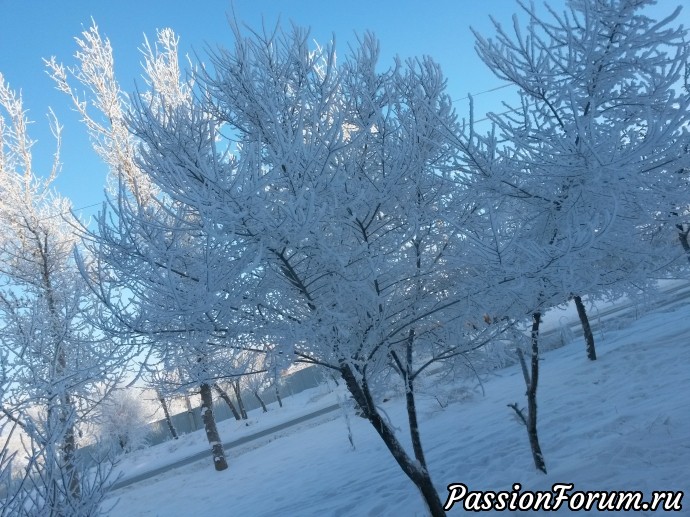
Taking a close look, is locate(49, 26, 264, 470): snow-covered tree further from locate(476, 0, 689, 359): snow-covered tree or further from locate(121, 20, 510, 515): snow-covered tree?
locate(476, 0, 689, 359): snow-covered tree

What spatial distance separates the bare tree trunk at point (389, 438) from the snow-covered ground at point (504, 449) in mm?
927

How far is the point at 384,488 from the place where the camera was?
681 centimetres

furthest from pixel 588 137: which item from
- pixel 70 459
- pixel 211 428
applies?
pixel 211 428

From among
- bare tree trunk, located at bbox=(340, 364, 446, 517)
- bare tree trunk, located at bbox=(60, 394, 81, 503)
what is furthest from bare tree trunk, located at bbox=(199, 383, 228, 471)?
bare tree trunk, located at bbox=(340, 364, 446, 517)

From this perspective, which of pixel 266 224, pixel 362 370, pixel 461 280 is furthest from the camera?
pixel 461 280

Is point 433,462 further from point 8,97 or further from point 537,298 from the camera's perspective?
point 8,97

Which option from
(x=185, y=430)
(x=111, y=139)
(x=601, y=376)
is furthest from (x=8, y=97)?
(x=185, y=430)

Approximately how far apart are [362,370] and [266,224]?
1.69 metres

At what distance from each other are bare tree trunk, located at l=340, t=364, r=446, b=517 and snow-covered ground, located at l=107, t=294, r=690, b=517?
0.93 m

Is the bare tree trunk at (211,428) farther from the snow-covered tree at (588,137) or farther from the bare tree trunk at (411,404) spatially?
the snow-covered tree at (588,137)

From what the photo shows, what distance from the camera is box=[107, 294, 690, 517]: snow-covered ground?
512cm

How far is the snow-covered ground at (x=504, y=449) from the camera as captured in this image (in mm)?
5121

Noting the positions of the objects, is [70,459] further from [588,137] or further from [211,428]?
[211,428]

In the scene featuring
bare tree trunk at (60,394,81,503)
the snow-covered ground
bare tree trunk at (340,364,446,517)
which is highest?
bare tree trunk at (60,394,81,503)
